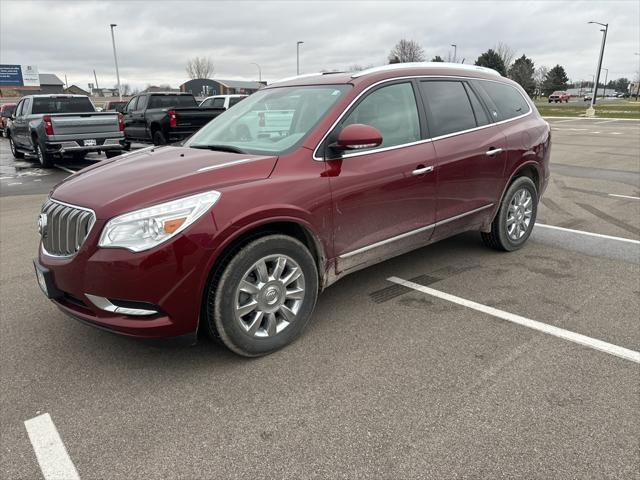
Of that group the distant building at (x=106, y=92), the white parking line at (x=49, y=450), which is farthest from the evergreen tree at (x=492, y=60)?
the distant building at (x=106, y=92)

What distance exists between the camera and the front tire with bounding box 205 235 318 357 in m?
2.92

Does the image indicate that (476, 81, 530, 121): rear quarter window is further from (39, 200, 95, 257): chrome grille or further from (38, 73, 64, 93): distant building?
(38, 73, 64, 93): distant building

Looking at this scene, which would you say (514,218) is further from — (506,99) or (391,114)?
(391,114)

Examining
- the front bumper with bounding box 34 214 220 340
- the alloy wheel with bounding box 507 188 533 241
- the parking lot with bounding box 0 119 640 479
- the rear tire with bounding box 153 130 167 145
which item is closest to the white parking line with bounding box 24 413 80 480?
the parking lot with bounding box 0 119 640 479

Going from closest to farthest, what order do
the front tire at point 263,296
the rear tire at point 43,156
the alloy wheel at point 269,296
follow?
the front tire at point 263,296 < the alloy wheel at point 269,296 < the rear tire at point 43,156

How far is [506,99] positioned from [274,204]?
10.7ft

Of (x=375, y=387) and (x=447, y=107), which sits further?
(x=447, y=107)

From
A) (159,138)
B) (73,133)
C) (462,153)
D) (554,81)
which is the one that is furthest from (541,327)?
(554,81)

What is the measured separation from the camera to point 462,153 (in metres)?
4.28

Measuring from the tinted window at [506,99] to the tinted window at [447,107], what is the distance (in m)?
0.48

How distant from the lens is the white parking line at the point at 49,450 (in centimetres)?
226

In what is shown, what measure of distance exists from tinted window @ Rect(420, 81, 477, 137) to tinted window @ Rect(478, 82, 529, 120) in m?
0.48

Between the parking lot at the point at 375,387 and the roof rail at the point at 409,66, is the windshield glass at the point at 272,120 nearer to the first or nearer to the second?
the roof rail at the point at 409,66

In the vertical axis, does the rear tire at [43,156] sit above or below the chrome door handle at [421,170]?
below
